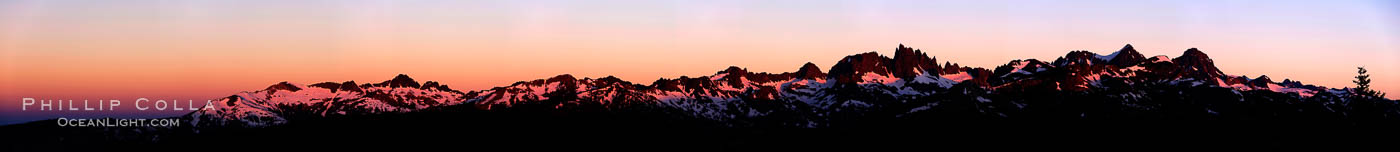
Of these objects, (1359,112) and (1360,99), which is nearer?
(1360,99)

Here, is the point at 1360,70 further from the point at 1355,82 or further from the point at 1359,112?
the point at 1359,112

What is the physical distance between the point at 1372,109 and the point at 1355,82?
3.75m

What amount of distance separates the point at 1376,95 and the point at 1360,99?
1154cm

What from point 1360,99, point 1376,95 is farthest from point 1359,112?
point 1360,99

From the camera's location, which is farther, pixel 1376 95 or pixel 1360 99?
pixel 1376 95

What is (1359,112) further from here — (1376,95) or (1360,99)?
(1360,99)

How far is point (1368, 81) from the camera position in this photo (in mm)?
142750

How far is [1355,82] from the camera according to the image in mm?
142500

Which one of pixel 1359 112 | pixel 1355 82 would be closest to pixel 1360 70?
pixel 1355 82

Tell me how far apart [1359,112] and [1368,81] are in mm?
8758

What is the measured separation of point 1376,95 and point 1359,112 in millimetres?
2902

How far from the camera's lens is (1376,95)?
149 m

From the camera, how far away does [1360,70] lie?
141750 millimetres
